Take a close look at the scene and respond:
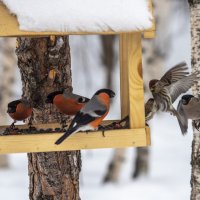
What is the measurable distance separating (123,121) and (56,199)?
2.70 feet

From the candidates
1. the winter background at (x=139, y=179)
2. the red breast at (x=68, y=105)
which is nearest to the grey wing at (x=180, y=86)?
the red breast at (x=68, y=105)

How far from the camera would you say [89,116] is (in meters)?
3.30

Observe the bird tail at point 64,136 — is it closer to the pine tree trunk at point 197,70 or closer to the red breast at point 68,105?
the red breast at point 68,105

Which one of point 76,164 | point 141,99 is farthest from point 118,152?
point 141,99

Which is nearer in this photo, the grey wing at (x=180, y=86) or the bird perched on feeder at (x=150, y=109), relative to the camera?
the bird perched on feeder at (x=150, y=109)

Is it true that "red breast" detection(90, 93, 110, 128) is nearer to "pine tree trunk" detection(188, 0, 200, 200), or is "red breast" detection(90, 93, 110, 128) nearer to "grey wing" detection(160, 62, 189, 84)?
"grey wing" detection(160, 62, 189, 84)

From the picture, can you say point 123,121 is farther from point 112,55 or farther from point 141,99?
point 112,55

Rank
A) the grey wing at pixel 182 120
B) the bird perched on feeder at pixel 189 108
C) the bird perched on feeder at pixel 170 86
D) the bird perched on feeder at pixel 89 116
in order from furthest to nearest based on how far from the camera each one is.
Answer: the bird perched on feeder at pixel 189 108 → the grey wing at pixel 182 120 → the bird perched on feeder at pixel 170 86 → the bird perched on feeder at pixel 89 116

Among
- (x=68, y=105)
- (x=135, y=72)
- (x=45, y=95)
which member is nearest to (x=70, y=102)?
(x=68, y=105)

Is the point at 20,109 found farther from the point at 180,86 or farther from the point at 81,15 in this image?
the point at 180,86

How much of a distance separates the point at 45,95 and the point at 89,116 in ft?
3.09

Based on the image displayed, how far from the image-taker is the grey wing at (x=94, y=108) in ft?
10.9

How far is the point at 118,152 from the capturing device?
9.55 meters

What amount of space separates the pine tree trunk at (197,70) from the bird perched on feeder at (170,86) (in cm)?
55
